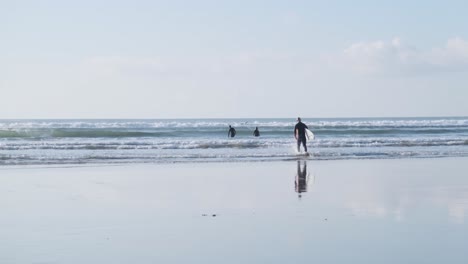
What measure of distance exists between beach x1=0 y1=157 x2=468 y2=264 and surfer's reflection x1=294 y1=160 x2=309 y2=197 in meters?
0.04

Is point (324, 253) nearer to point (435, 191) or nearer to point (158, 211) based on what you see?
point (158, 211)

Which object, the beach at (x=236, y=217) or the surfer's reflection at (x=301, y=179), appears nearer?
the beach at (x=236, y=217)

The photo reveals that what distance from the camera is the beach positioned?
7207 millimetres

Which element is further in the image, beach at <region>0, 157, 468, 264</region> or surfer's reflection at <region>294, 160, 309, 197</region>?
surfer's reflection at <region>294, 160, 309, 197</region>

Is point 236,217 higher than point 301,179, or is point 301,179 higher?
point 236,217

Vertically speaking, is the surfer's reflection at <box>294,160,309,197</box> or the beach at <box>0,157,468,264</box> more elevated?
the beach at <box>0,157,468,264</box>

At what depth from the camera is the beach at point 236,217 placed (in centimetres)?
721

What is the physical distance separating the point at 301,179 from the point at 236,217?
5.73 metres

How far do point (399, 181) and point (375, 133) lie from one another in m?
35.6

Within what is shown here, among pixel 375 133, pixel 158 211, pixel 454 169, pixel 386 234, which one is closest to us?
pixel 386 234

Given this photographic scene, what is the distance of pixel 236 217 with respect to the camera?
9.55 m

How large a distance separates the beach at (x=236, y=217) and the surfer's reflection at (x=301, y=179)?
4 centimetres

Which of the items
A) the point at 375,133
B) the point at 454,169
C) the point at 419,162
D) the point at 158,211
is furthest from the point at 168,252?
the point at 375,133

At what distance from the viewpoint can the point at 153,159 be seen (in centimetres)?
2281
